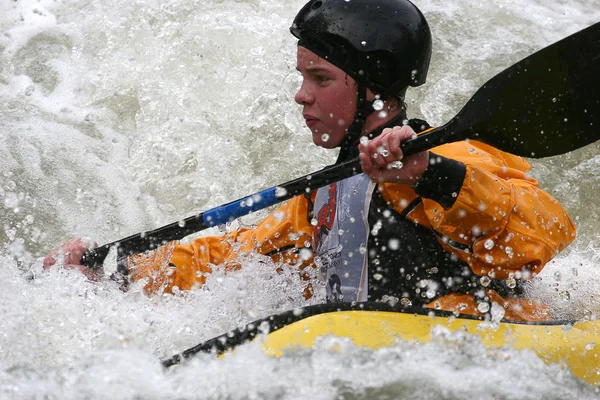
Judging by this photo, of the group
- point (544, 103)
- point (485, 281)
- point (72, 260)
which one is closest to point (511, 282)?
point (485, 281)

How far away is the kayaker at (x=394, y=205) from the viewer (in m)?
2.21

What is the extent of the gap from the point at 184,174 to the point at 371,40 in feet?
6.43

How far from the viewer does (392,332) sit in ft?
7.16

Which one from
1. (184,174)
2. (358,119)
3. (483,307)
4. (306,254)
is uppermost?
(358,119)

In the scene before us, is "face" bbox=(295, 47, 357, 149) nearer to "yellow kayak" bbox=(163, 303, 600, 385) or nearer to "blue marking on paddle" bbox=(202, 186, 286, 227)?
"blue marking on paddle" bbox=(202, 186, 286, 227)

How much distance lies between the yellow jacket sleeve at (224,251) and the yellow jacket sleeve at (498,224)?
53 centimetres

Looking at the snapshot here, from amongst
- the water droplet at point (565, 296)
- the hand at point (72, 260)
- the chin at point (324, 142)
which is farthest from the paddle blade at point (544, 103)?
the hand at point (72, 260)

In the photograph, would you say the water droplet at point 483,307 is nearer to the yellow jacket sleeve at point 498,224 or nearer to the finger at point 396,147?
the yellow jacket sleeve at point 498,224

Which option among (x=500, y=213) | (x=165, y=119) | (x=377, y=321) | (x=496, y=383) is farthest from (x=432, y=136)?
(x=165, y=119)

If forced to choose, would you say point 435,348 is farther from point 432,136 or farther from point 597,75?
point 597,75

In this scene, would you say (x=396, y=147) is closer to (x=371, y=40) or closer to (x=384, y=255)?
(x=384, y=255)

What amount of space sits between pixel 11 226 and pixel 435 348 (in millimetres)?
2491

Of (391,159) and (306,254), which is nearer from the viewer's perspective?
(391,159)

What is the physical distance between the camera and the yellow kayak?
215 centimetres
